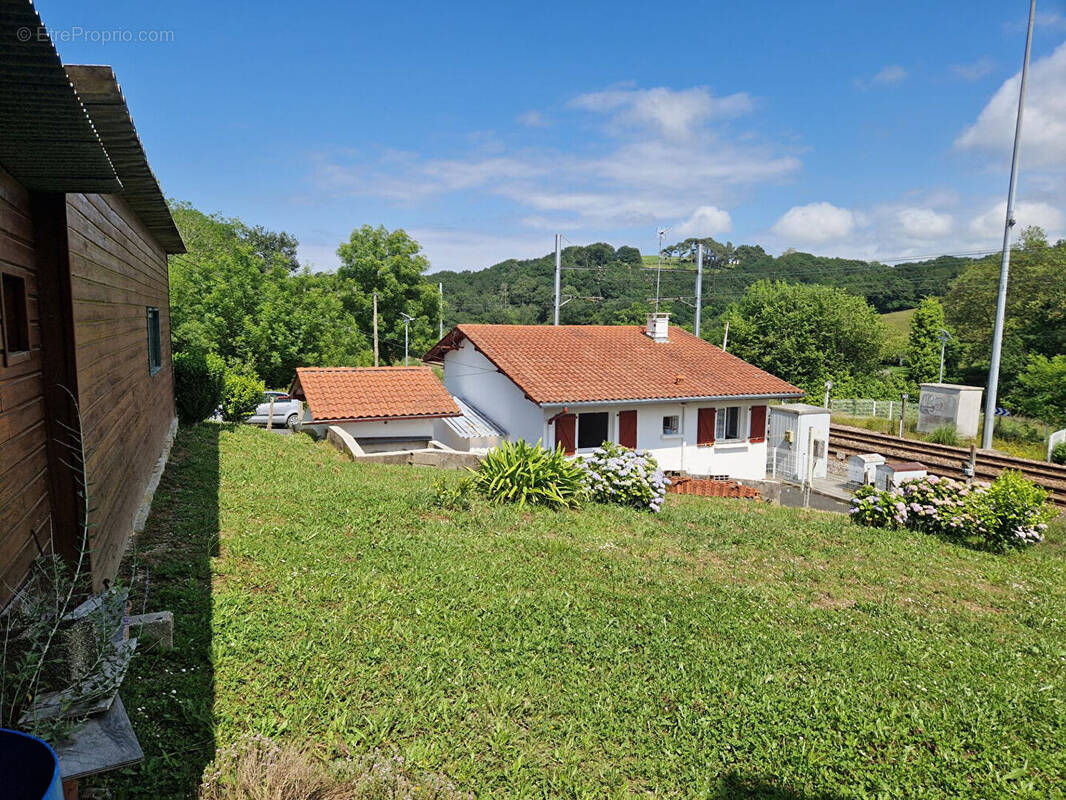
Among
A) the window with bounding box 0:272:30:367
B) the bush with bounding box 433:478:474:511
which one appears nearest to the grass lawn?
the bush with bounding box 433:478:474:511

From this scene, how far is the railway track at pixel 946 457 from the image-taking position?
1892 cm

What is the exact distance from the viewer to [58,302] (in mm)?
3912

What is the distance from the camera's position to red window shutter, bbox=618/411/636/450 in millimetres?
17500

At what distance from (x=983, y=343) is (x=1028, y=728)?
45.9m

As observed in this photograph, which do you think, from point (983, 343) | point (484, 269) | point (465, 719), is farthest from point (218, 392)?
point (484, 269)

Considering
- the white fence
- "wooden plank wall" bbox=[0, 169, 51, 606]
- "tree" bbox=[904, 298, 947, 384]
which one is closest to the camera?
"wooden plank wall" bbox=[0, 169, 51, 606]

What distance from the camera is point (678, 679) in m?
4.57

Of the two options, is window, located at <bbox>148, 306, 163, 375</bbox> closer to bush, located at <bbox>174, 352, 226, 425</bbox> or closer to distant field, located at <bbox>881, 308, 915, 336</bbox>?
bush, located at <bbox>174, 352, 226, 425</bbox>

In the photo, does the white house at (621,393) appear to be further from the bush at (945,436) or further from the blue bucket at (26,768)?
the blue bucket at (26,768)

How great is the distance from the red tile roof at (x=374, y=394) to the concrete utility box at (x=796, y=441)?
37.2 feet

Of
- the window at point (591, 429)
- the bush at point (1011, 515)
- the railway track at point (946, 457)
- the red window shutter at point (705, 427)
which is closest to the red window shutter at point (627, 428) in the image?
the window at point (591, 429)

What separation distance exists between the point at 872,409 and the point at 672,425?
19.0 meters

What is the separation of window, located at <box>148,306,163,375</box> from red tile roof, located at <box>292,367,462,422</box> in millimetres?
5661

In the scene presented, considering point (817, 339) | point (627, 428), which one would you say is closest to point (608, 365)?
point (627, 428)
